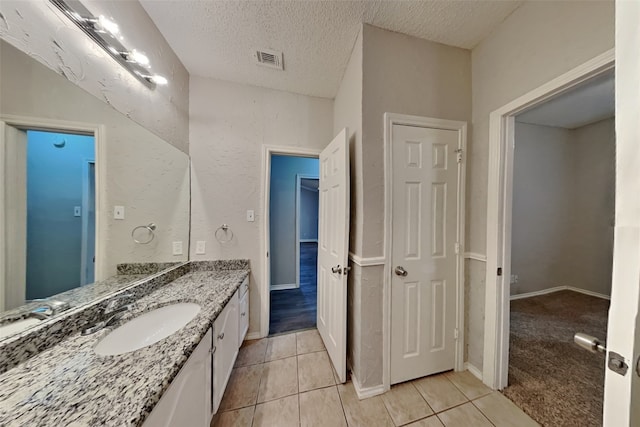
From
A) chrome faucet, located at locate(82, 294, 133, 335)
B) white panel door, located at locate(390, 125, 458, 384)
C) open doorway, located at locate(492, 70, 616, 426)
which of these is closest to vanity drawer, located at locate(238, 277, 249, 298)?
chrome faucet, located at locate(82, 294, 133, 335)

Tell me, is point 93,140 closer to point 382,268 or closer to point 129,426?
point 129,426

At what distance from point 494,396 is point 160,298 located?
2.40m

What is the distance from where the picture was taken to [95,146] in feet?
3.42

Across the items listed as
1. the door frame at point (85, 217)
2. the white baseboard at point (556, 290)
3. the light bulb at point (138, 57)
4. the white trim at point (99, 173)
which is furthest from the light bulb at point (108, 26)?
the white baseboard at point (556, 290)

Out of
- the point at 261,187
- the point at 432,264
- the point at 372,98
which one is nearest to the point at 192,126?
the point at 261,187

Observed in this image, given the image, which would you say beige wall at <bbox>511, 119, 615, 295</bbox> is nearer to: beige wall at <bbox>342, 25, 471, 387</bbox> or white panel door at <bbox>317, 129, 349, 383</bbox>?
beige wall at <bbox>342, 25, 471, 387</bbox>

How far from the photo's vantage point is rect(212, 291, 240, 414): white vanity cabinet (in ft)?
3.86

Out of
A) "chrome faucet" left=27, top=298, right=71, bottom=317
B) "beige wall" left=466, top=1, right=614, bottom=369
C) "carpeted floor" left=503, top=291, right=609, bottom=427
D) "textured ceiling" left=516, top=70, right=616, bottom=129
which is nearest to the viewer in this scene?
"chrome faucet" left=27, top=298, right=71, bottom=317

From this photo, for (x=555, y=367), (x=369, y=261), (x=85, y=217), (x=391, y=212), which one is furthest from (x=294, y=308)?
(x=555, y=367)

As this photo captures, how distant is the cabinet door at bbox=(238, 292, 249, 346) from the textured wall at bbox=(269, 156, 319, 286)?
4.04 feet

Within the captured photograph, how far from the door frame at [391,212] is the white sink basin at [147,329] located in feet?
4.24

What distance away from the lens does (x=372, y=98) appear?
56.2 inches

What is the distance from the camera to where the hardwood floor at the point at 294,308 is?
231 centimetres

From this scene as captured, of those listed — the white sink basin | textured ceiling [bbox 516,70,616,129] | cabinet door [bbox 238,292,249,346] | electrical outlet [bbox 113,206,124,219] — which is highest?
textured ceiling [bbox 516,70,616,129]
